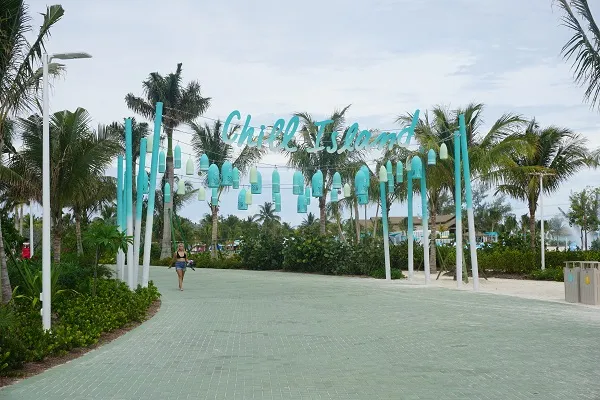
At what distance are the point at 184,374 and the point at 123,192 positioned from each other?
12628mm

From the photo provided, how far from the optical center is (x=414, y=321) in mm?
13812

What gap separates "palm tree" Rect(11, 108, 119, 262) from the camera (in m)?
18.8

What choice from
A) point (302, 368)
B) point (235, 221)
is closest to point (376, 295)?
point (302, 368)

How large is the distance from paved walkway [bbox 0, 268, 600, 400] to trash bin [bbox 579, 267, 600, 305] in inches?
45.2

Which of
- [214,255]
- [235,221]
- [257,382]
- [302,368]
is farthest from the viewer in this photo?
[235,221]

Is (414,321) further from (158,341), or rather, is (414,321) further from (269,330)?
(158,341)

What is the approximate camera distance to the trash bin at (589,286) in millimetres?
17750

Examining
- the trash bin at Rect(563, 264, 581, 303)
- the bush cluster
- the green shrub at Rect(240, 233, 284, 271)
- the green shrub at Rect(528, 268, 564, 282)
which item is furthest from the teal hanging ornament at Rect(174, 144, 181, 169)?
the green shrub at Rect(240, 233, 284, 271)

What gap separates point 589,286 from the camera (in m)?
17.8

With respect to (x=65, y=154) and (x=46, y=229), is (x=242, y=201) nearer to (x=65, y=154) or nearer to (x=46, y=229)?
(x=65, y=154)

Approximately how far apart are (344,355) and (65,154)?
11.8 meters

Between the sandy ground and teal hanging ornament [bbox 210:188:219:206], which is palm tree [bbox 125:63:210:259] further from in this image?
the sandy ground

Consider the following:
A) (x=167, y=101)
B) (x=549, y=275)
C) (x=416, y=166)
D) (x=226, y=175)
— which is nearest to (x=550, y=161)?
(x=549, y=275)

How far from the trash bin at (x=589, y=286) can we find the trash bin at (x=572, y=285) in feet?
0.35
